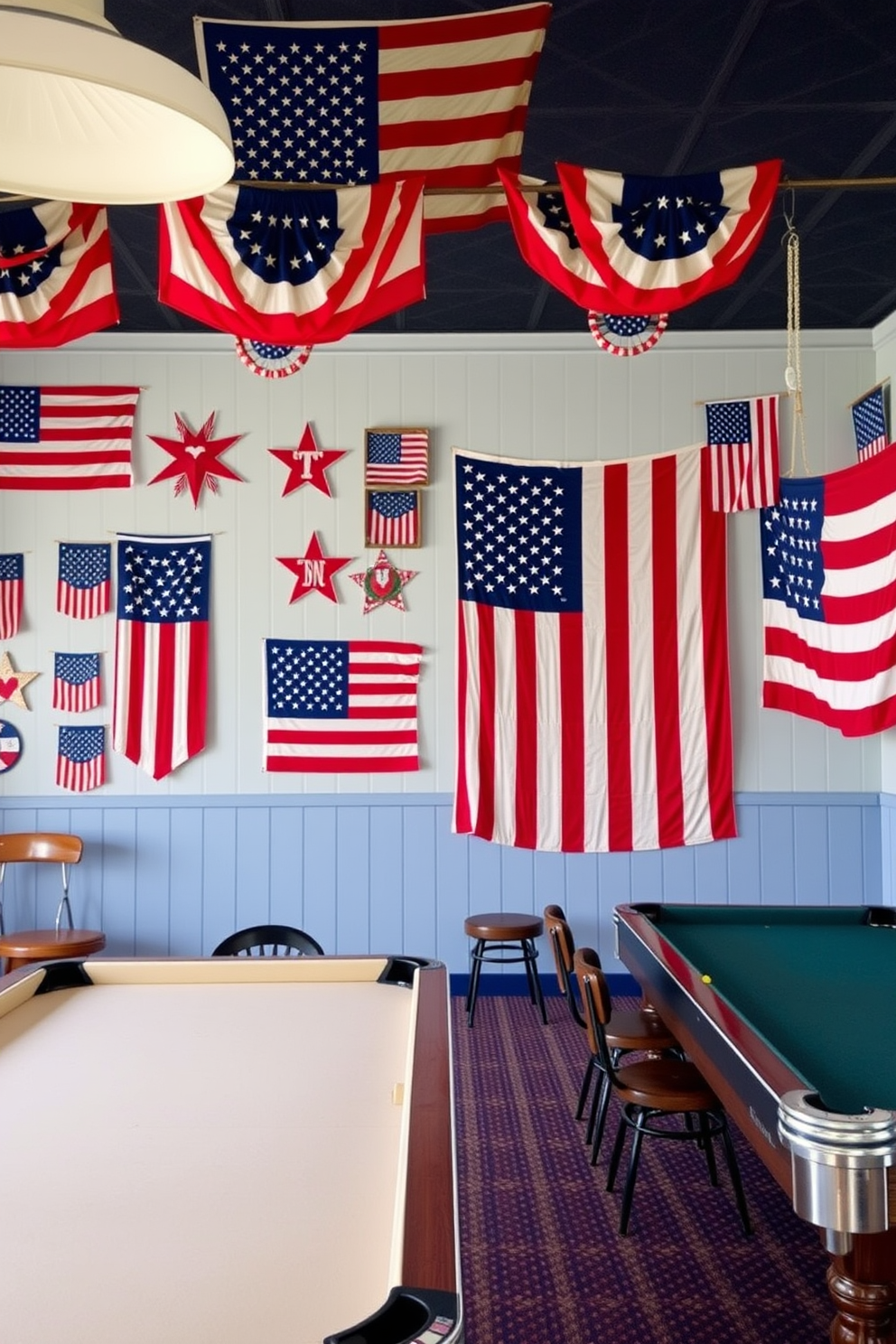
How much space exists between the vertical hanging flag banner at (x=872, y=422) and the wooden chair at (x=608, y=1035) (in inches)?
116

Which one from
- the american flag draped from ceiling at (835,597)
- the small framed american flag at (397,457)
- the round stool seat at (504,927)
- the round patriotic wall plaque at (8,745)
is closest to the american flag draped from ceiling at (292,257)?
the american flag draped from ceiling at (835,597)

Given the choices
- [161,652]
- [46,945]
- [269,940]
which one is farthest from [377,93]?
[46,945]

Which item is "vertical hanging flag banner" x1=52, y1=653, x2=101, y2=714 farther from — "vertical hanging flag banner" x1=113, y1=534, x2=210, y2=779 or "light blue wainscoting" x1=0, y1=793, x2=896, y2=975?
"light blue wainscoting" x1=0, y1=793, x2=896, y2=975

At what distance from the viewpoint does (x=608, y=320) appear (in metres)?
3.96

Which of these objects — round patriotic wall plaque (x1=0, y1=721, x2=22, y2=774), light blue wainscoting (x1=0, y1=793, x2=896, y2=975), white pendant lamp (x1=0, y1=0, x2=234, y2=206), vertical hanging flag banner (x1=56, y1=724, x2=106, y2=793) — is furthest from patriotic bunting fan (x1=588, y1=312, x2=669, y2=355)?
round patriotic wall plaque (x1=0, y1=721, x2=22, y2=774)

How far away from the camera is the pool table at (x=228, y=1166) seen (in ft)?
4.29

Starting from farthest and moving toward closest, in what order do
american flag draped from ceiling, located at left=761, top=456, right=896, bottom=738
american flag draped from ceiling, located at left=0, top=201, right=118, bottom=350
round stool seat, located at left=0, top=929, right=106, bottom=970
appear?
round stool seat, located at left=0, top=929, right=106, bottom=970 → american flag draped from ceiling, located at left=761, top=456, right=896, bottom=738 → american flag draped from ceiling, located at left=0, top=201, right=118, bottom=350

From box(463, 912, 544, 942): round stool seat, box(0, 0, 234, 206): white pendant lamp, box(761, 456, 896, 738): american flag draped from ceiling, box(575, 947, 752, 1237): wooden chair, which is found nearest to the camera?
box(0, 0, 234, 206): white pendant lamp

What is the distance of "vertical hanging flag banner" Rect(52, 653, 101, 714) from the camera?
5.80 metres

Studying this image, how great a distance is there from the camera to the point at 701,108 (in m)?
3.65

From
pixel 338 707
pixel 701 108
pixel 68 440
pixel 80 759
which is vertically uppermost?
pixel 701 108

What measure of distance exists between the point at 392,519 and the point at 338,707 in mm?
1000

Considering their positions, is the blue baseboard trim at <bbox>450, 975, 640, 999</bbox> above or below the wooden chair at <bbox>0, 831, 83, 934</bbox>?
below

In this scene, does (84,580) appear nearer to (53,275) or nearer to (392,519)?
(392,519)
